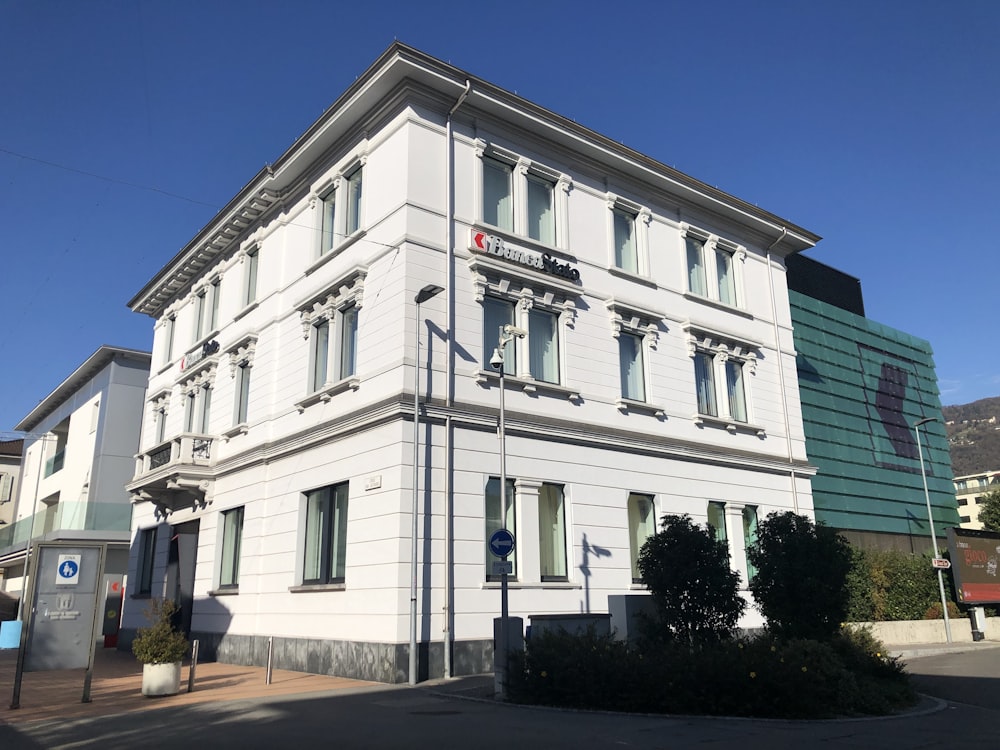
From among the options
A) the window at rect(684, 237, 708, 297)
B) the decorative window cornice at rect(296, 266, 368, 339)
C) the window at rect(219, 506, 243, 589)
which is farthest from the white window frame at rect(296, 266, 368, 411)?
the window at rect(684, 237, 708, 297)

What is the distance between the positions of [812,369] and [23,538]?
39183mm

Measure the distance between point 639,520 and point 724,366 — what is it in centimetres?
667

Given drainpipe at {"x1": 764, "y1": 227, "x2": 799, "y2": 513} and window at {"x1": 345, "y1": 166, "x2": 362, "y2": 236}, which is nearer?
window at {"x1": 345, "y1": 166, "x2": 362, "y2": 236}

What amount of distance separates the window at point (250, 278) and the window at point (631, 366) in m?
12.0

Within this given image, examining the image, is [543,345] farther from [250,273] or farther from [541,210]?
[250,273]

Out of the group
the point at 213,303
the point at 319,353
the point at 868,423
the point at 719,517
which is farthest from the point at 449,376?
the point at 868,423

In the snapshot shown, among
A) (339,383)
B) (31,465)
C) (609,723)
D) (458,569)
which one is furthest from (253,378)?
(31,465)

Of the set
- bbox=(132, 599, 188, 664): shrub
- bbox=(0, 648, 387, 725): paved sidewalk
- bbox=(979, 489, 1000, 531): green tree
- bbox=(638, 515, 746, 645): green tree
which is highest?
bbox=(979, 489, 1000, 531): green tree

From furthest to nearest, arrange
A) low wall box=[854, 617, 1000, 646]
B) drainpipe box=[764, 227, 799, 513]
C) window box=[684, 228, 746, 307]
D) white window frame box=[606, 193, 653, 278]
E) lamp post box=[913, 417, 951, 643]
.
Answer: lamp post box=[913, 417, 951, 643] → low wall box=[854, 617, 1000, 646] → drainpipe box=[764, 227, 799, 513] → window box=[684, 228, 746, 307] → white window frame box=[606, 193, 653, 278]

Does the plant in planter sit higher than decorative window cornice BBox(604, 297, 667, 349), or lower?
lower

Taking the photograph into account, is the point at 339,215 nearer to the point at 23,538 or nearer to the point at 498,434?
the point at 498,434

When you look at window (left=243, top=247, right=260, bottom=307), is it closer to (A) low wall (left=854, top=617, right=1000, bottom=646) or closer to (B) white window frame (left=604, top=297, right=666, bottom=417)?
(B) white window frame (left=604, top=297, right=666, bottom=417)

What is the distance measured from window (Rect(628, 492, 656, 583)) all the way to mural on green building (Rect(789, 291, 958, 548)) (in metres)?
10.7

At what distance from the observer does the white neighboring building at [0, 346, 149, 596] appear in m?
35.2
